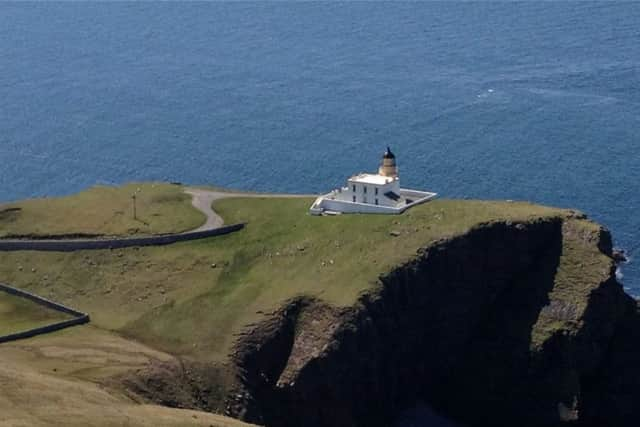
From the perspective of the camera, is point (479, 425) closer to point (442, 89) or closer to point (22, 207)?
point (22, 207)

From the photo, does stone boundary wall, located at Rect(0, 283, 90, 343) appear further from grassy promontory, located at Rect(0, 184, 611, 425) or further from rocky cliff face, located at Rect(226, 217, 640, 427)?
rocky cliff face, located at Rect(226, 217, 640, 427)

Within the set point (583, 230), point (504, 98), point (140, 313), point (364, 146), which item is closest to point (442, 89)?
point (504, 98)

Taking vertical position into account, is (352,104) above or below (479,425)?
above

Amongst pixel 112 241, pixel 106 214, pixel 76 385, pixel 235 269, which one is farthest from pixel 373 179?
pixel 76 385

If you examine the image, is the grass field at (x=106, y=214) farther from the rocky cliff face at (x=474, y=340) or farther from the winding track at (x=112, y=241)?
the rocky cliff face at (x=474, y=340)

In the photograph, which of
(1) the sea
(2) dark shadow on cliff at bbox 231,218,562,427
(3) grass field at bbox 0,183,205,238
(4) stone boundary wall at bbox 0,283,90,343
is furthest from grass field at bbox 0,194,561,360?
(1) the sea

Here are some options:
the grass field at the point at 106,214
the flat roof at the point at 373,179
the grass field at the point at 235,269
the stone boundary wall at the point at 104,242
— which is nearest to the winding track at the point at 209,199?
the grass field at the point at 106,214
